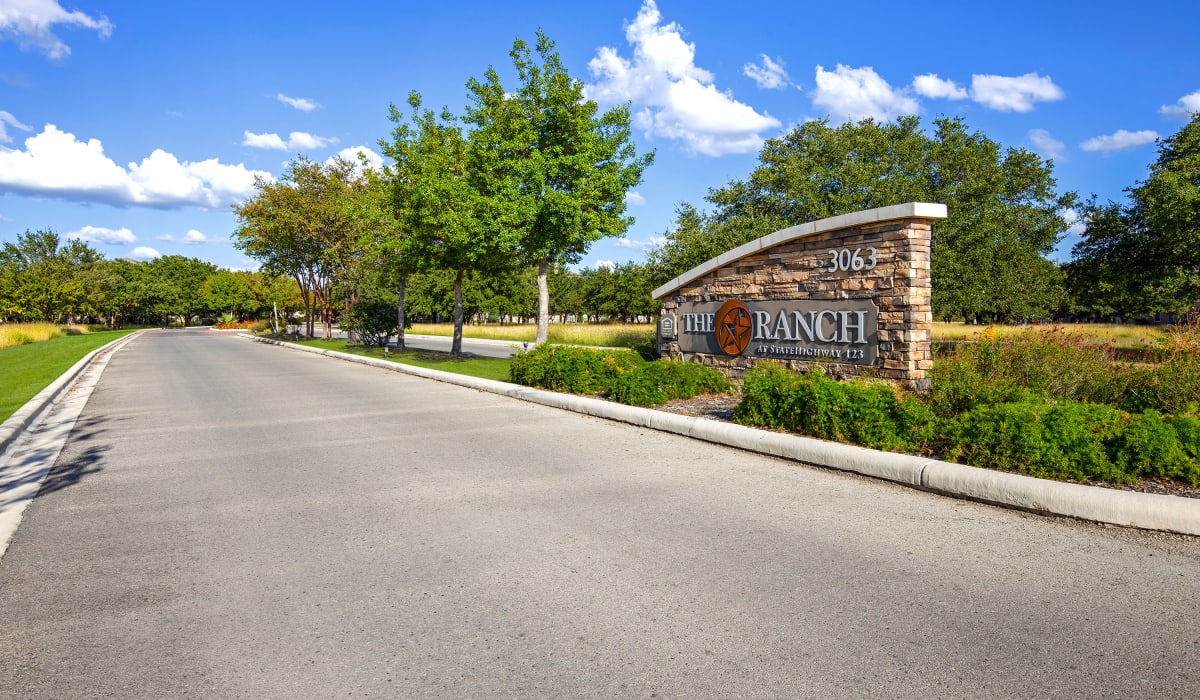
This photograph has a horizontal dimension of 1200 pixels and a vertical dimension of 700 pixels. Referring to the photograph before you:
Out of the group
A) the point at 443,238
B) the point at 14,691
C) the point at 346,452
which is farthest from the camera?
the point at 443,238

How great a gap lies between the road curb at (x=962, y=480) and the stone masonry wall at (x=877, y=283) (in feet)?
9.27

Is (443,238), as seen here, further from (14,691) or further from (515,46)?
(14,691)

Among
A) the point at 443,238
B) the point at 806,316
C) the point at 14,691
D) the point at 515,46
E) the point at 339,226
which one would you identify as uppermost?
the point at 515,46

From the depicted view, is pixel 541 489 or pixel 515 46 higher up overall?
pixel 515 46

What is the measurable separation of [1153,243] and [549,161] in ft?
80.6

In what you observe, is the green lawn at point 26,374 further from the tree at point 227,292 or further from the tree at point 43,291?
the tree at point 227,292

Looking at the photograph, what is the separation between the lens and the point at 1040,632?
321 centimetres

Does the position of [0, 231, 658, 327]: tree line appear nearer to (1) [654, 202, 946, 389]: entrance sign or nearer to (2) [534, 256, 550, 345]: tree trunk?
(2) [534, 256, 550, 345]: tree trunk

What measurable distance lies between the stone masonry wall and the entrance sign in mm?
14

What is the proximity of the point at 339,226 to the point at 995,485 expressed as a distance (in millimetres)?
30281

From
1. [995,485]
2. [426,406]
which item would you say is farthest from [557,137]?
[995,485]

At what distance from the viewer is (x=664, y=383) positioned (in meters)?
10.9

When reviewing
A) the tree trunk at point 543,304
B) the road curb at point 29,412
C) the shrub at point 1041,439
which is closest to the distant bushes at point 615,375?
the shrub at point 1041,439

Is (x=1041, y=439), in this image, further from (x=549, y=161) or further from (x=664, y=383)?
(x=549, y=161)
